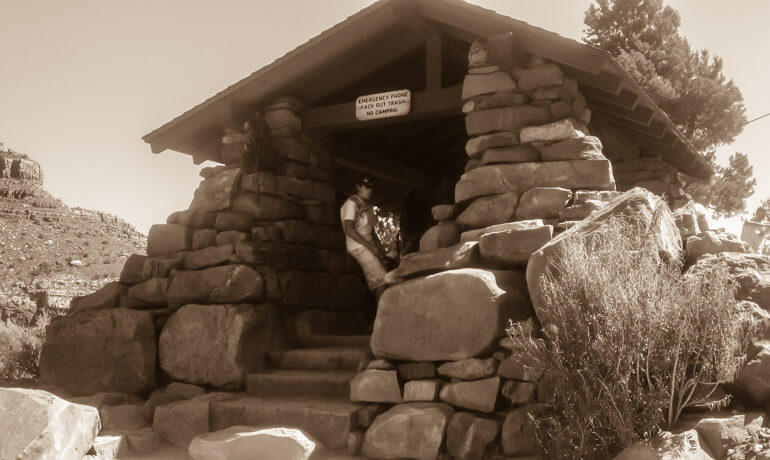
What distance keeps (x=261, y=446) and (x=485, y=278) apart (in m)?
1.96

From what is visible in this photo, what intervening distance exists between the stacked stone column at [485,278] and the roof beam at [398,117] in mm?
482

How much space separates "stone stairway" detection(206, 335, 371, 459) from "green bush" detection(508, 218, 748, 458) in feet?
5.68

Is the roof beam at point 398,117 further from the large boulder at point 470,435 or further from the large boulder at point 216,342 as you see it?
the large boulder at point 470,435

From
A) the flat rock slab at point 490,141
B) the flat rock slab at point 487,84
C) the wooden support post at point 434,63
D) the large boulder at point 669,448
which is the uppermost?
the wooden support post at point 434,63

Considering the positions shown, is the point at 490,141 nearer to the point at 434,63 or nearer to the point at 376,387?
the point at 434,63

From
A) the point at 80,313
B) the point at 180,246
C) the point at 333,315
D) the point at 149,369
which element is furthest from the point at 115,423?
the point at 333,315

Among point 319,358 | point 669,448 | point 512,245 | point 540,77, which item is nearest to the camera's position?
point 669,448

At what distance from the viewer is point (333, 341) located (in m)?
7.02

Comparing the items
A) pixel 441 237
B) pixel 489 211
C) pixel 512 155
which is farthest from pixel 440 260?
pixel 512 155

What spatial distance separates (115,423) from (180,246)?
198 centimetres

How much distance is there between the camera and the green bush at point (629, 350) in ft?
12.3

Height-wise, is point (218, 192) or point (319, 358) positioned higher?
point (218, 192)

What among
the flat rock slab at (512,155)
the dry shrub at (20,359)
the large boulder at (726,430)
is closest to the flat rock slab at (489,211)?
the flat rock slab at (512,155)

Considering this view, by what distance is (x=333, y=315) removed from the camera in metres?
7.72
